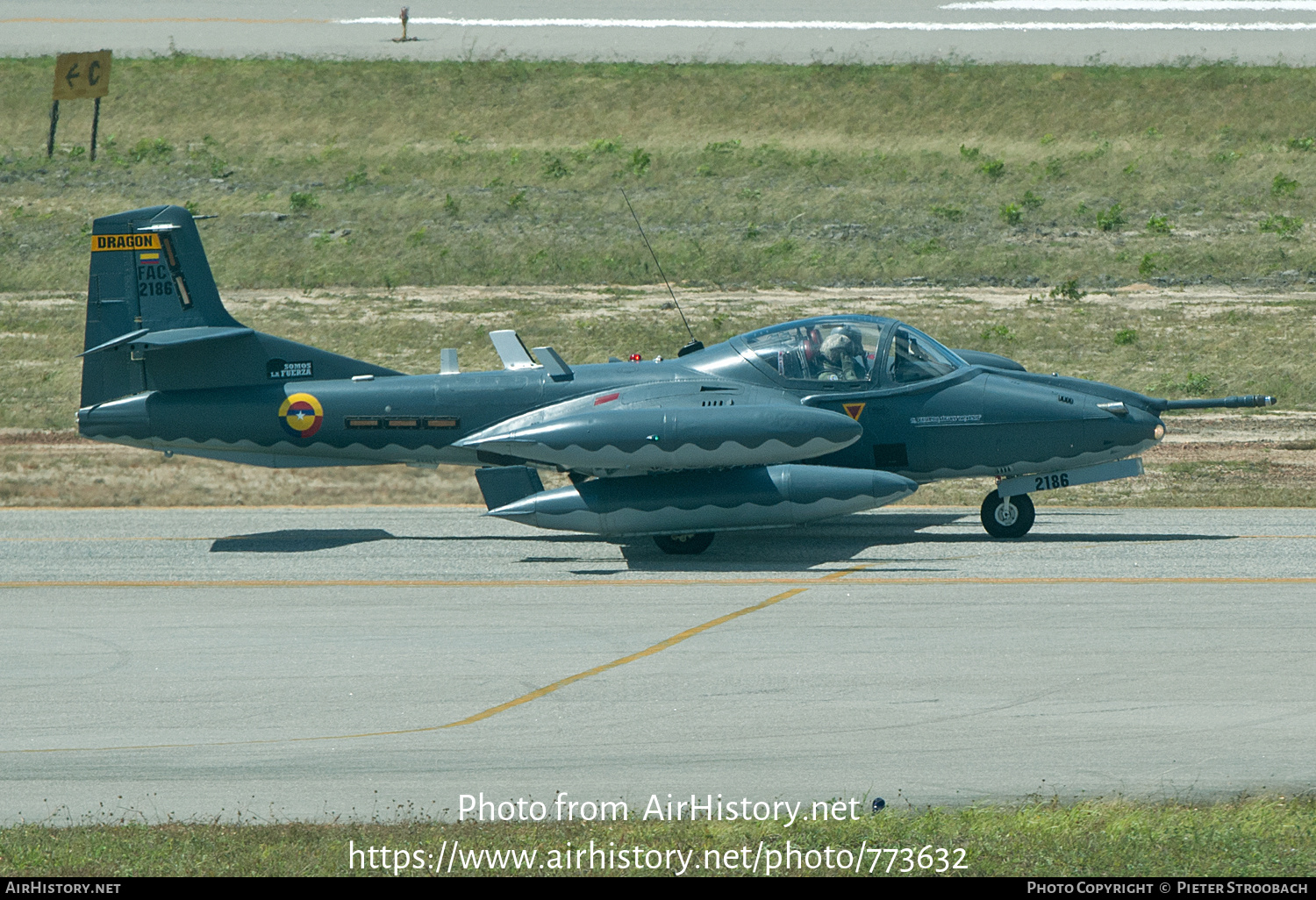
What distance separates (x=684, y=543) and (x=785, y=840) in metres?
8.90

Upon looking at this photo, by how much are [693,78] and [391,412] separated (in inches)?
1630

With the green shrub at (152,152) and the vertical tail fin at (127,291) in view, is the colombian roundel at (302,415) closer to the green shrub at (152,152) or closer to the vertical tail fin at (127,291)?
the vertical tail fin at (127,291)

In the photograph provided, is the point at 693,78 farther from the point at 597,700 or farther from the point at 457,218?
the point at 597,700

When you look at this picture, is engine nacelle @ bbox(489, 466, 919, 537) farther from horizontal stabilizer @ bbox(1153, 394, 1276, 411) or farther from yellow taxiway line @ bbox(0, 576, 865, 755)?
horizontal stabilizer @ bbox(1153, 394, 1276, 411)

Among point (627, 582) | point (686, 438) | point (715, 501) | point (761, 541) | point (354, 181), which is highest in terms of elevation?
point (354, 181)

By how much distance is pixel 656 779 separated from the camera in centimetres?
853

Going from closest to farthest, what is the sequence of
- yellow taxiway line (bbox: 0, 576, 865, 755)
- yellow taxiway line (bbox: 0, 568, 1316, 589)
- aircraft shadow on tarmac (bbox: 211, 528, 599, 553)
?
yellow taxiway line (bbox: 0, 576, 865, 755), yellow taxiway line (bbox: 0, 568, 1316, 589), aircraft shadow on tarmac (bbox: 211, 528, 599, 553)

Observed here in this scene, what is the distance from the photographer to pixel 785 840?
711 cm

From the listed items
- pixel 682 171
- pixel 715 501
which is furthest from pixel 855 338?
pixel 682 171

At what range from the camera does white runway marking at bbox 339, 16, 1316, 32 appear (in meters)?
59.4

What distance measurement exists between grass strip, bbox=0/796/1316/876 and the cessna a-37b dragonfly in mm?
7831

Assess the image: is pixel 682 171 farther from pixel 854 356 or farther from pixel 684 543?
pixel 684 543

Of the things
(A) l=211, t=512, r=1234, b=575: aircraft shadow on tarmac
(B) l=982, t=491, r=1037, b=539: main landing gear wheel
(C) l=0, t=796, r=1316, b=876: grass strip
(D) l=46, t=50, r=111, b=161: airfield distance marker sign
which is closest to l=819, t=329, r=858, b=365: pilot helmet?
(A) l=211, t=512, r=1234, b=575: aircraft shadow on tarmac

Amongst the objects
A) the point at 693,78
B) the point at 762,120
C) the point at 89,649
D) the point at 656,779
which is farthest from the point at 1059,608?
the point at 693,78
